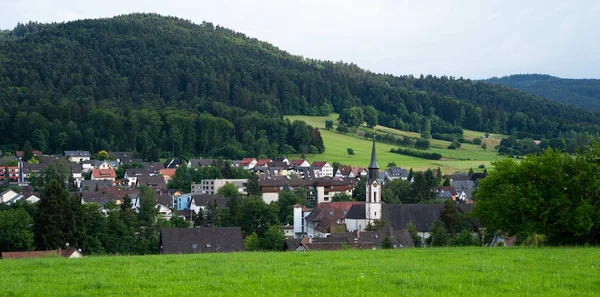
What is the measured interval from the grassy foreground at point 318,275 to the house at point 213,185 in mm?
78047

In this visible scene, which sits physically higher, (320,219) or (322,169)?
(322,169)

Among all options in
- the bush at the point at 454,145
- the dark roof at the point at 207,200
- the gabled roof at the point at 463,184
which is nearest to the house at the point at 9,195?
the dark roof at the point at 207,200

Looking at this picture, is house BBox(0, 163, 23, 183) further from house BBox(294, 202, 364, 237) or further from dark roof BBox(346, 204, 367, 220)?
dark roof BBox(346, 204, 367, 220)

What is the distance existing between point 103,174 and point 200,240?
67478 mm

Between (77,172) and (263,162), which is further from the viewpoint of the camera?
(263,162)

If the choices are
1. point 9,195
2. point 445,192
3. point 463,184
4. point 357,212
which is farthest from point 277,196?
point 9,195

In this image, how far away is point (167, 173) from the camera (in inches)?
4328

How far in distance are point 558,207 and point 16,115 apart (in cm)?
11247

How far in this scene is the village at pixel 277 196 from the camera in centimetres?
4522

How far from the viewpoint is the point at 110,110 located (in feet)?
431

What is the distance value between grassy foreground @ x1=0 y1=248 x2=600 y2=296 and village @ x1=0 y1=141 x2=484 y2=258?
12249 millimetres

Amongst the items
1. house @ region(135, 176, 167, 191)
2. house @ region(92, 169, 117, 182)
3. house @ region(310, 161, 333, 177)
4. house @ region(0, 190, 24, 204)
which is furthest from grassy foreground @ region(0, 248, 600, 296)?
house @ region(310, 161, 333, 177)

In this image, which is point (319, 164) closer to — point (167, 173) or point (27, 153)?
point (167, 173)

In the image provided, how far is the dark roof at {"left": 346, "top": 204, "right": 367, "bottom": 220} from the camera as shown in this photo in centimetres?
6538
